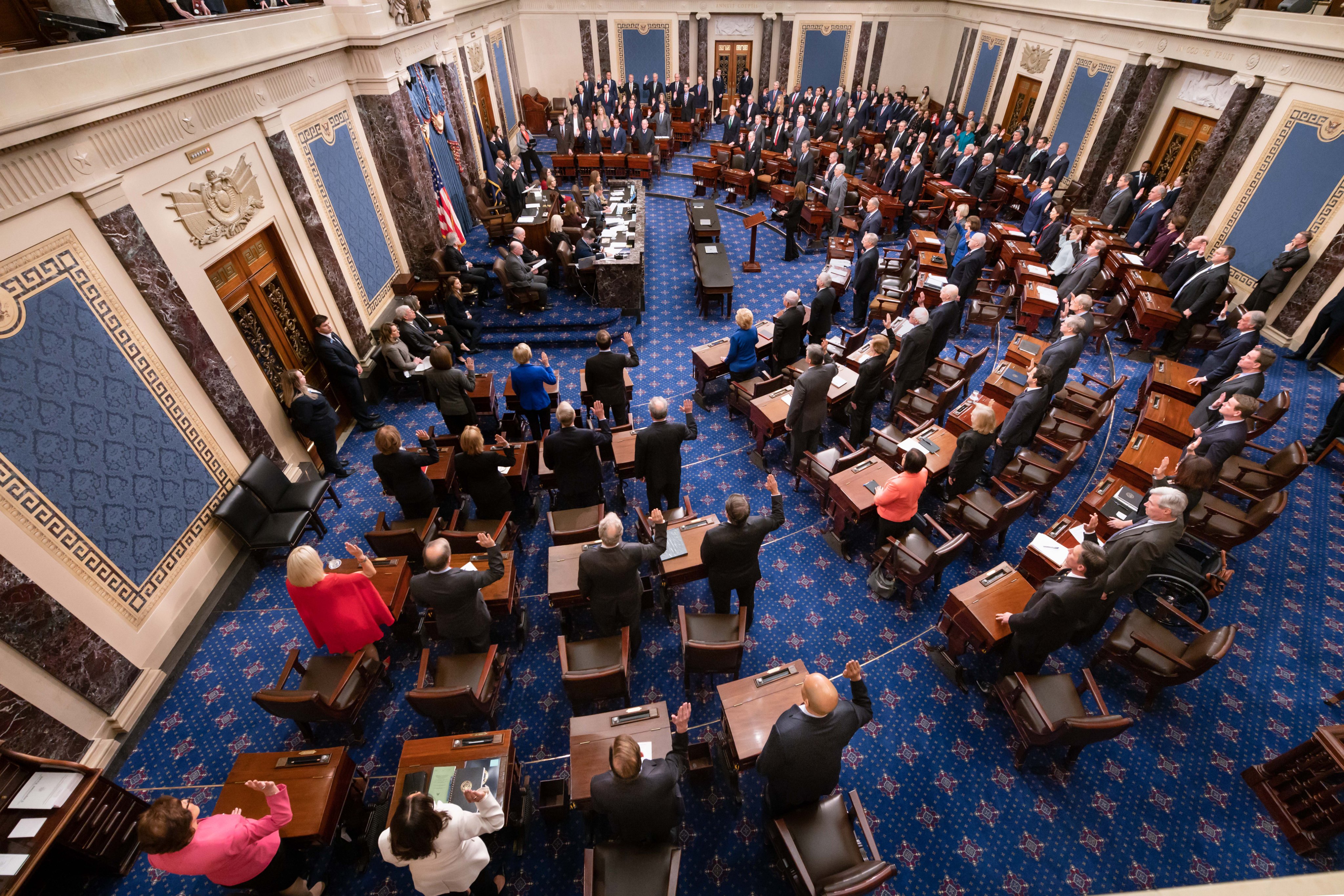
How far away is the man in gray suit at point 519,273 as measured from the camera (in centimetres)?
914

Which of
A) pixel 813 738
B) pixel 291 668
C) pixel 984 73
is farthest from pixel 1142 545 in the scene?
pixel 984 73

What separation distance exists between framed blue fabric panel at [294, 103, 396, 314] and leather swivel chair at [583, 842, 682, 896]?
7.52m

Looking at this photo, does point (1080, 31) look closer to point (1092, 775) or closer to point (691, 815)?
point (1092, 775)

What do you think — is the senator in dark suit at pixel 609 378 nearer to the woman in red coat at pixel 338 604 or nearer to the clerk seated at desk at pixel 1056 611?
the woman in red coat at pixel 338 604

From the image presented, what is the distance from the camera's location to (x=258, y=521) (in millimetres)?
5488

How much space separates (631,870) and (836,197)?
11125 millimetres

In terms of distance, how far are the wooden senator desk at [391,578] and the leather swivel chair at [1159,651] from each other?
5342mm

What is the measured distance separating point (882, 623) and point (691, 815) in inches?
89.3

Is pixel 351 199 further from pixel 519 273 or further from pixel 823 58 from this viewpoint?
pixel 823 58

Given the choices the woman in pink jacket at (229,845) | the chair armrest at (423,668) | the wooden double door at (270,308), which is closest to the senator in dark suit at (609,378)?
the chair armrest at (423,668)

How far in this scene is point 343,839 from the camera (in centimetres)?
366

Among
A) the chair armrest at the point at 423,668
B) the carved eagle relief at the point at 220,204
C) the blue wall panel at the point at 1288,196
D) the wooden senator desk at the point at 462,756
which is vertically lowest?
the wooden senator desk at the point at 462,756

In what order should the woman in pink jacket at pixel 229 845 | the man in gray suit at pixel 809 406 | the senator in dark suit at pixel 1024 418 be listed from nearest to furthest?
the woman in pink jacket at pixel 229 845 < the senator in dark suit at pixel 1024 418 < the man in gray suit at pixel 809 406

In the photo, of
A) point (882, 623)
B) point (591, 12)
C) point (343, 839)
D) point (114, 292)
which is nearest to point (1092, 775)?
point (882, 623)
